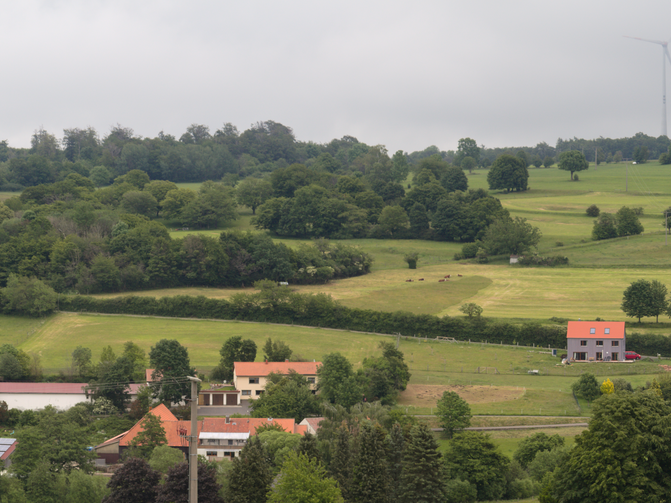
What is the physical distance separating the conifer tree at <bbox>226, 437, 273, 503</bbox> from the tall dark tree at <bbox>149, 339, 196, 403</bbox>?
63.2 feet

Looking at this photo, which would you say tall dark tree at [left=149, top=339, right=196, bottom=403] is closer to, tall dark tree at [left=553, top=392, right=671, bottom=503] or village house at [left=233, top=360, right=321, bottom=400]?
village house at [left=233, top=360, right=321, bottom=400]

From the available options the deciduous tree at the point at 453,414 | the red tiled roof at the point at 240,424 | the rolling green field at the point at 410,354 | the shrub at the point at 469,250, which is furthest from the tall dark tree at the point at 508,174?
the red tiled roof at the point at 240,424

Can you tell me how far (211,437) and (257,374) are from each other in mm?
10320

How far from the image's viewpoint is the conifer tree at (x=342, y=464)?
31.0 meters

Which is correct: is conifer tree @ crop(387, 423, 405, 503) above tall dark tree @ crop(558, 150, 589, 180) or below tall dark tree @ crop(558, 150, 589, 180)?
below

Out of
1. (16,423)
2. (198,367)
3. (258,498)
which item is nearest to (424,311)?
(198,367)

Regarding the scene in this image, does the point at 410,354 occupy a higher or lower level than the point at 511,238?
lower

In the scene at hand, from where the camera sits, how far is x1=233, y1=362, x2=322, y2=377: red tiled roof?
5062cm

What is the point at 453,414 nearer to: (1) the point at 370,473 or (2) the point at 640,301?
(1) the point at 370,473

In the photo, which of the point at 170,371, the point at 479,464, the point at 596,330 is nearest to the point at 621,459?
the point at 479,464

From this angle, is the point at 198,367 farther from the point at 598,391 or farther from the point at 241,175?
the point at 241,175

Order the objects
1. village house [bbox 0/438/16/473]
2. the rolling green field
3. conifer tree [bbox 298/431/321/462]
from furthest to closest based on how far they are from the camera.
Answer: the rolling green field → village house [bbox 0/438/16/473] → conifer tree [bbox 298/431/321/462]

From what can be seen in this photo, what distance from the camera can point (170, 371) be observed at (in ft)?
160

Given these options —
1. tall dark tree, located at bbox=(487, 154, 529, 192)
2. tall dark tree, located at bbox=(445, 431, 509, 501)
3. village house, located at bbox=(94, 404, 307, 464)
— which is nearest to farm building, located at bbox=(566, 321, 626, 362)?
tall dark tree, located at bbox=(445, 431, 509, 501)
